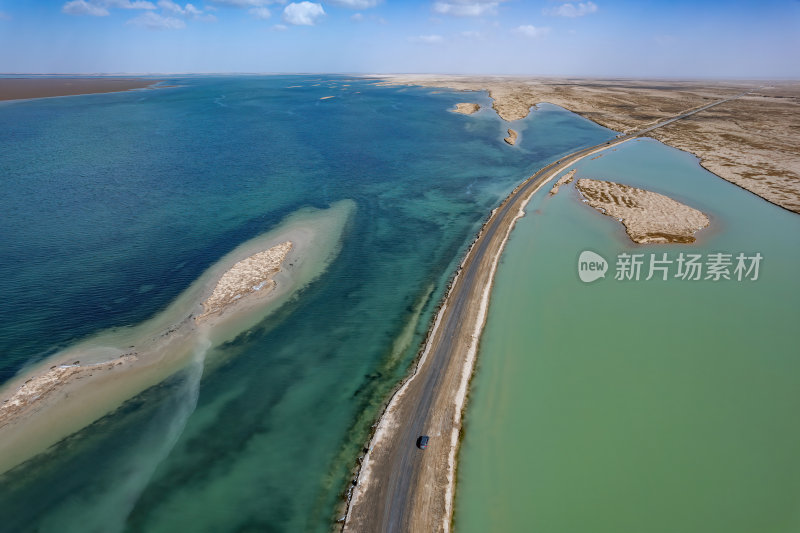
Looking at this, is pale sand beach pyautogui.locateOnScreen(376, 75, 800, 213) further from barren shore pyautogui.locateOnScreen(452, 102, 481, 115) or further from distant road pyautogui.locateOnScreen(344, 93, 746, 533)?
distant road pyautogui.locateOnScreen(344, 93, 746, 533)

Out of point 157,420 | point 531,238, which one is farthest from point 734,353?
point 157,420

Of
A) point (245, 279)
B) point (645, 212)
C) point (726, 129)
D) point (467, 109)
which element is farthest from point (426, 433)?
point (467, 109)

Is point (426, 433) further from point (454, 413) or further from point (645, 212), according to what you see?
point (645, 212)

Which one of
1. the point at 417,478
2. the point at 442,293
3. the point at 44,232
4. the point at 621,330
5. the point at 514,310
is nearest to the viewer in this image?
the point at 417,478

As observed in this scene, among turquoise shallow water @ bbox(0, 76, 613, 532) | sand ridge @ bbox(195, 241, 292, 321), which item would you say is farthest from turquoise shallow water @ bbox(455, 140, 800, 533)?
sand ridge @ bbox(195, 241, 292, 321)

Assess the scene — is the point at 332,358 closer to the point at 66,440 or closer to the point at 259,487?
the point at 259,487

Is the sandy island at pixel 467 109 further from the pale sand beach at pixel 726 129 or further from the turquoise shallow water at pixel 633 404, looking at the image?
the turquoise shallow water at pixel 633 404

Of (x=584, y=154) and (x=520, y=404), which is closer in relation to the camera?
(x=520, y=404)
